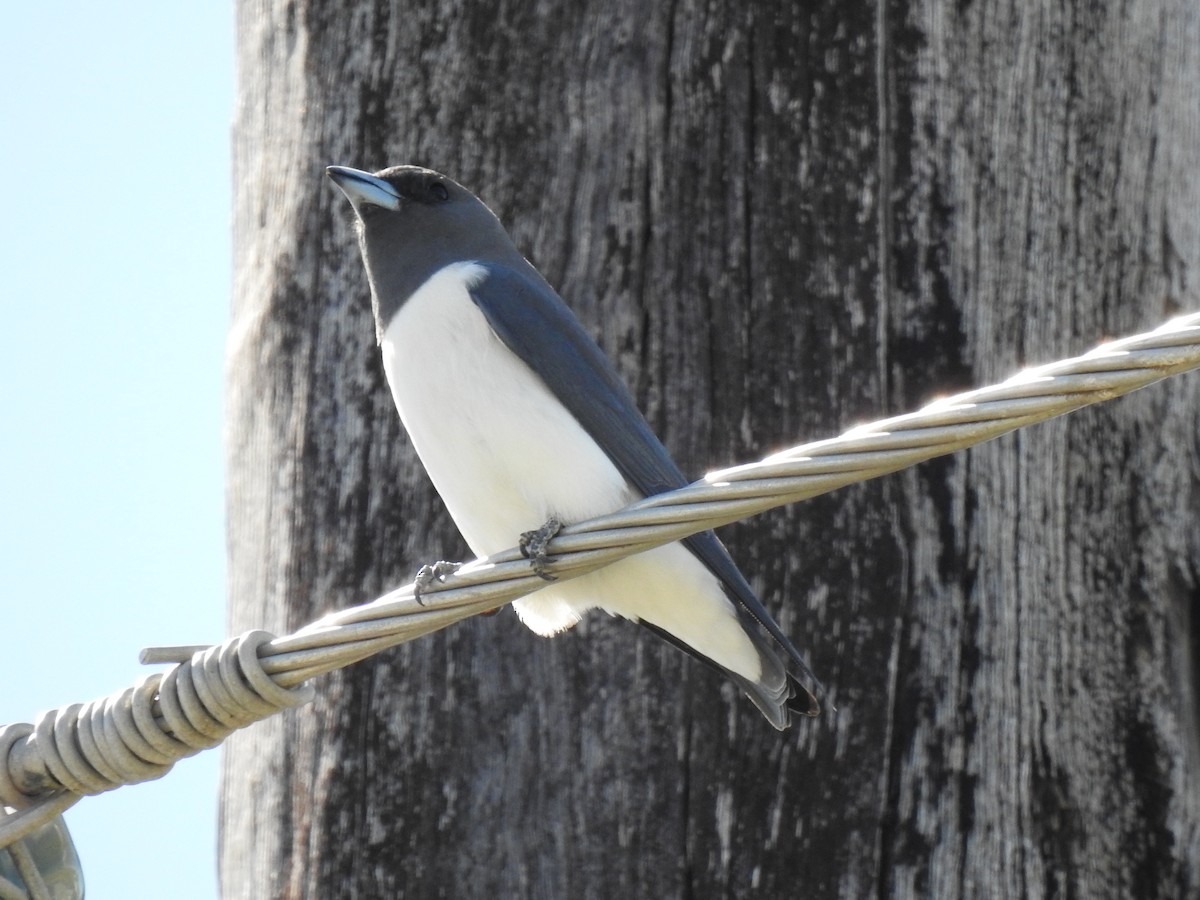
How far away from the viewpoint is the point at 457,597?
2.71 m

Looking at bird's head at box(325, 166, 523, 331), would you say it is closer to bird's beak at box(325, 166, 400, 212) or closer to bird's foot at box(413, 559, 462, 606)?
bird's beak at box(325, 166, 400, 212)

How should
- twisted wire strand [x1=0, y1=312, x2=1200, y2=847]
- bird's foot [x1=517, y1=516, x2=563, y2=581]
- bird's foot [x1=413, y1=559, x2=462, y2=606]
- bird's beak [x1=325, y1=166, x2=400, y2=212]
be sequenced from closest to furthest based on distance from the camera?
twisted wire strand [x1=0, y1=312, x2=1200, y2=847]
bird's foot [x1=517, y1=516, x2=563, y2=581]
bird's foot [x1=413, y1=559, x2=462, y2=606]
bird's beak [x1=325, y1=166, x2=400, y2=212]

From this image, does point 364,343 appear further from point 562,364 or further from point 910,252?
point 910,252

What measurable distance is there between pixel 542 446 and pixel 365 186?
2.93 ft

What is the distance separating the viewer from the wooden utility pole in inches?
143

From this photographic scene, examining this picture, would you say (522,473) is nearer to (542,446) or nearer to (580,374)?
(542,446)

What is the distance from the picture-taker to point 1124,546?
385 centimetres

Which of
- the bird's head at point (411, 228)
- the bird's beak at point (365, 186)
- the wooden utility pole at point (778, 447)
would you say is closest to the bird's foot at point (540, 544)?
the wooden utility pole at point (778, 447)

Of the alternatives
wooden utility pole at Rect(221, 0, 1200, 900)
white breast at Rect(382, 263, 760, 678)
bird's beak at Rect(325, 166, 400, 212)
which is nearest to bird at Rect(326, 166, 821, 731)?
white breast at Rect(382, 263, 760, 678)

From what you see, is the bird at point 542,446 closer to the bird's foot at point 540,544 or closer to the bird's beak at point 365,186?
the bird's foot at point 540,544

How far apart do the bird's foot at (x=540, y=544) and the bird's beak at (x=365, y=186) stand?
0.99 meters

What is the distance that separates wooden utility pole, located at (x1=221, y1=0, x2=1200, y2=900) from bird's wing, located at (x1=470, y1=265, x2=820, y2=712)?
150mm

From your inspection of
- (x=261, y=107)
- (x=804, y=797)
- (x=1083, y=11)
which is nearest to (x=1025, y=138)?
(x=1083, y=11)

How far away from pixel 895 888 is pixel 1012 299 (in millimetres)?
1476
